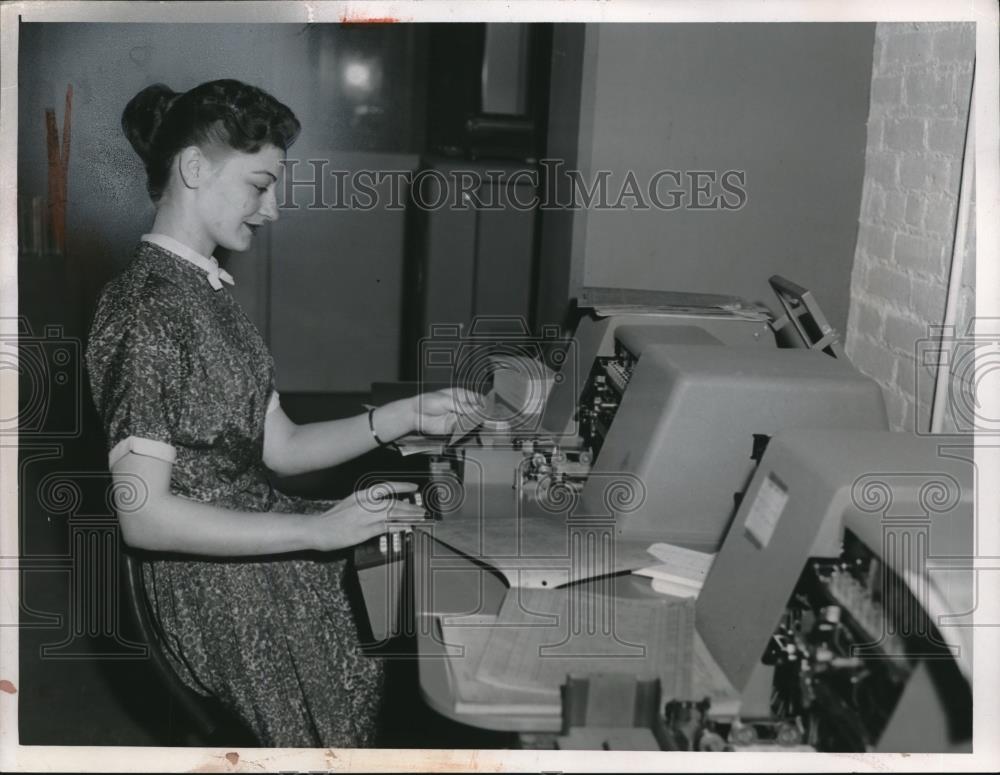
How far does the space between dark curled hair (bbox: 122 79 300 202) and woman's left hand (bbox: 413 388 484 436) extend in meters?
0.64

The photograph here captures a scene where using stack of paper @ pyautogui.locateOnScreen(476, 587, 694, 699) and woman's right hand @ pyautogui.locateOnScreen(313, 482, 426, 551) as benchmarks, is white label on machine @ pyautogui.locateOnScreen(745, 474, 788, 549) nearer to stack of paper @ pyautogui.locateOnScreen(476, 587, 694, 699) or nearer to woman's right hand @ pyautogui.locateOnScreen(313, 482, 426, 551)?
stack of paper @ pyautogui.locateOnScreen(476, 587, 694, 699)

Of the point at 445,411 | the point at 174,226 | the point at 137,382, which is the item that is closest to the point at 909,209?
the point at 445,411

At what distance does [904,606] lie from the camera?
3.78ft

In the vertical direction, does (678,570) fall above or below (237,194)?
below

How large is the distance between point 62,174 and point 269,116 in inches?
16.1

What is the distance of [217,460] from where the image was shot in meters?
1.72

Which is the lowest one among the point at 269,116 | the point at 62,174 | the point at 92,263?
the point at 92,263

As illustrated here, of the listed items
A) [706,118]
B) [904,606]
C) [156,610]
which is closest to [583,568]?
[904,606]

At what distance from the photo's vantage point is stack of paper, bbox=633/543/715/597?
1.56 m

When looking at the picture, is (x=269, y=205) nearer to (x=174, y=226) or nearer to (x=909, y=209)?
(x=174, y=226)

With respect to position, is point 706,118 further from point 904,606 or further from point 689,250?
point 904,606

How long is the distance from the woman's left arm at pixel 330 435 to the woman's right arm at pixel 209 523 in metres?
0.43

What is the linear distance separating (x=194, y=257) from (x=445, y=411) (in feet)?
2.14

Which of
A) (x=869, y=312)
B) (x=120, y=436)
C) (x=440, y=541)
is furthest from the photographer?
(x=869, y=312)
